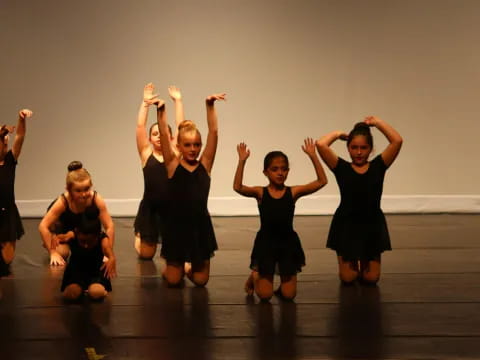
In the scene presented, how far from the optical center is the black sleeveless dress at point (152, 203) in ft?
18.1

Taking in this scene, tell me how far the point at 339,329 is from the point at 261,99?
3.60 meters

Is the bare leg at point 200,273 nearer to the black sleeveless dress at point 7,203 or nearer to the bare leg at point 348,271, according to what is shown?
the bare leg at point 348,271

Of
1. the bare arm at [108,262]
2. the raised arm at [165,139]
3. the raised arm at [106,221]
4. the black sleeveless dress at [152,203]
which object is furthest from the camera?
the black sleeveless dress at [152,203]

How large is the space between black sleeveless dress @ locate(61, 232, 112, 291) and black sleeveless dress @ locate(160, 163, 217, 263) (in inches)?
17.4

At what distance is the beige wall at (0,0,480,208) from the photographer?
713 centimetres

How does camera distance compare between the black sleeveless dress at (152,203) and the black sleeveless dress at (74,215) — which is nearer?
the black sleeveless dress at (74,215)

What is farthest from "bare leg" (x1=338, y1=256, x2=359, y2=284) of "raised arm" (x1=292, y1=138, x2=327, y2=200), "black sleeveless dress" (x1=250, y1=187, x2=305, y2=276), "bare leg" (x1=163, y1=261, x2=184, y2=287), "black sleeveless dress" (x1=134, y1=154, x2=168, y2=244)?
"black sleeveless dress" (x1=134, y1=154, x2=168, y2=244)

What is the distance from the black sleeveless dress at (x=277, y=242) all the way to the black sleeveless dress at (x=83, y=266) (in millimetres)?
792

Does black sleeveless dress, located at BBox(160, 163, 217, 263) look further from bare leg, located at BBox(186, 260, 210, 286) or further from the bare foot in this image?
the bare foot

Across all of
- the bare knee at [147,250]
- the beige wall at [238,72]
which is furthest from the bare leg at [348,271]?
the beige wall at [238,72]

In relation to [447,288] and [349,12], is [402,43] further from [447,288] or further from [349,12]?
[447,288]

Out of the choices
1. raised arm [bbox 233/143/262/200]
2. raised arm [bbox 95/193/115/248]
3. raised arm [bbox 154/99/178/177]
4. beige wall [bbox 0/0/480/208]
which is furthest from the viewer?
beige wall [bbox 0/0/480/208]

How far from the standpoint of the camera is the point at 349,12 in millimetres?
7129

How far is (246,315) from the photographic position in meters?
4.13
